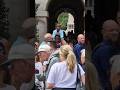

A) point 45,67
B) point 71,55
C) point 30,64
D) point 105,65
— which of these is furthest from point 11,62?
point 45,67

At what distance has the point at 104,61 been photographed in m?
3.00

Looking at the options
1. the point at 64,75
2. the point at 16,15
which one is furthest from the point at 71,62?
the point at 16,15

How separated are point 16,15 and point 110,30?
0.63 m

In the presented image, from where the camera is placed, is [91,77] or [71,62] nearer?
[91,77]

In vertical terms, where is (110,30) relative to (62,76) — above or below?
above

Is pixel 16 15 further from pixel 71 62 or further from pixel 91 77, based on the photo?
pixel 71 62

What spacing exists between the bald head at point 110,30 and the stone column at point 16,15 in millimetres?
530

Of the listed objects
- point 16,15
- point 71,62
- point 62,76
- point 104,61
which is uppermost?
point 16,15

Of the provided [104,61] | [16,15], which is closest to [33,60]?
[16,15]

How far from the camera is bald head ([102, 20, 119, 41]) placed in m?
2.96

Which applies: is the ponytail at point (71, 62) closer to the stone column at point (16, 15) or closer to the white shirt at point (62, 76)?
the white shirt at point (62, 76)

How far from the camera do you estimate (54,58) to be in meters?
5.58

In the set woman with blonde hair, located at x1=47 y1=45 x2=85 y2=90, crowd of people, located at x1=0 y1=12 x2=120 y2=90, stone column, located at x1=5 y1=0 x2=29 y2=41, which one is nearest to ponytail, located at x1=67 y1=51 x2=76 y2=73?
woman with blonde hair, located at x1=47 y1=45 x2=85 y2=90

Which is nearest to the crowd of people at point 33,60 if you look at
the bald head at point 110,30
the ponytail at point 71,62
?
the bald head at point 110,30
